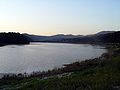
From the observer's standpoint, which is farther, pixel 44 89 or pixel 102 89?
pixel 44 89

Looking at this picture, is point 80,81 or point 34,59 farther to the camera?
point 34,59

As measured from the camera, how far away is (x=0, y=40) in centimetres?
18562

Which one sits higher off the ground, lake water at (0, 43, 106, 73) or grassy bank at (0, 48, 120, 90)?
grassy bank at (0, 48, 120, 90)

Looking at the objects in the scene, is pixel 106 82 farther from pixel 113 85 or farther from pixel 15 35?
pixel 15 35

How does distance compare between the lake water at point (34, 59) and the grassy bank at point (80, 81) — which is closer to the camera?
the grassy bank at point (80, 81)

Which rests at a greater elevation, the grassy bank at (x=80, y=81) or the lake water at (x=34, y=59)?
the grassy bank at (x=80, y=81)

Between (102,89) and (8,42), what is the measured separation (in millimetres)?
180246

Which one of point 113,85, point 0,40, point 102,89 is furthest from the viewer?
point 0,40

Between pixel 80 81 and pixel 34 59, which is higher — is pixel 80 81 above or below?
above

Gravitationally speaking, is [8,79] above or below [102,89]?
below

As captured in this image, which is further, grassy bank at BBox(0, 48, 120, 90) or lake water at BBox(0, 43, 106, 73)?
lake water at BBox(0, 43, 106, 73)

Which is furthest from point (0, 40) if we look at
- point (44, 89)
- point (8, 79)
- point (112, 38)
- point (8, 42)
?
point (44, 89)

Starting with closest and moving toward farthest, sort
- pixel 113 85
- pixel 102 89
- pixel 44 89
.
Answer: pixel 102 89, pixel 113 85, pixel 44 89

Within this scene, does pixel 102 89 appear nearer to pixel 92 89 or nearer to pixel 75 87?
pixel 92 89
